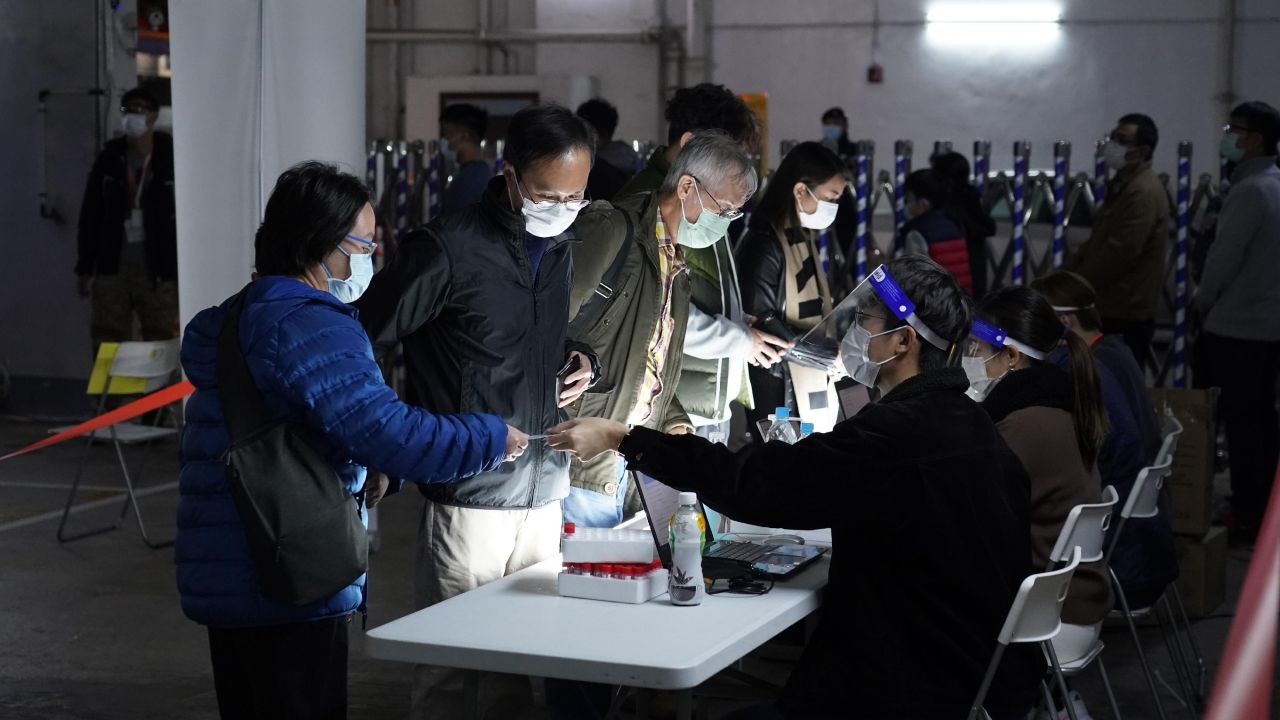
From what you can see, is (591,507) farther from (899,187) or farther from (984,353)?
(899,187)

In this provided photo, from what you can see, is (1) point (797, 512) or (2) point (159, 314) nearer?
(1) point (797, 512)

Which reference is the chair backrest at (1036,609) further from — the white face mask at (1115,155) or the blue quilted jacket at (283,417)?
the white face mask at (1115,155)

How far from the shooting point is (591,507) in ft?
11.4

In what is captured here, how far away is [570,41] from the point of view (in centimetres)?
1430

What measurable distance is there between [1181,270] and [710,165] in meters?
5.72

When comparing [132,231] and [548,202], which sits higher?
[548,202]

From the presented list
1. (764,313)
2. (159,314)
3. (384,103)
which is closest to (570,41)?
(384,103)

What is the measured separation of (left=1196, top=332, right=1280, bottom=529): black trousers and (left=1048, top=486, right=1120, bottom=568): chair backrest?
3.21 m

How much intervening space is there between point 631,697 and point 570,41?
10.9 metres

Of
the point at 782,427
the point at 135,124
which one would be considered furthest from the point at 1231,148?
the point at 135,124

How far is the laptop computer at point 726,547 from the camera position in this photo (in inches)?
111

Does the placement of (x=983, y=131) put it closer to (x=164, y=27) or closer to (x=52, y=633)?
(x=164, y=27)

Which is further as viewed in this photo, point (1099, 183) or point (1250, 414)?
point (1099, 183)

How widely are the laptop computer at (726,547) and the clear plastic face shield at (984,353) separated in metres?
0.91
